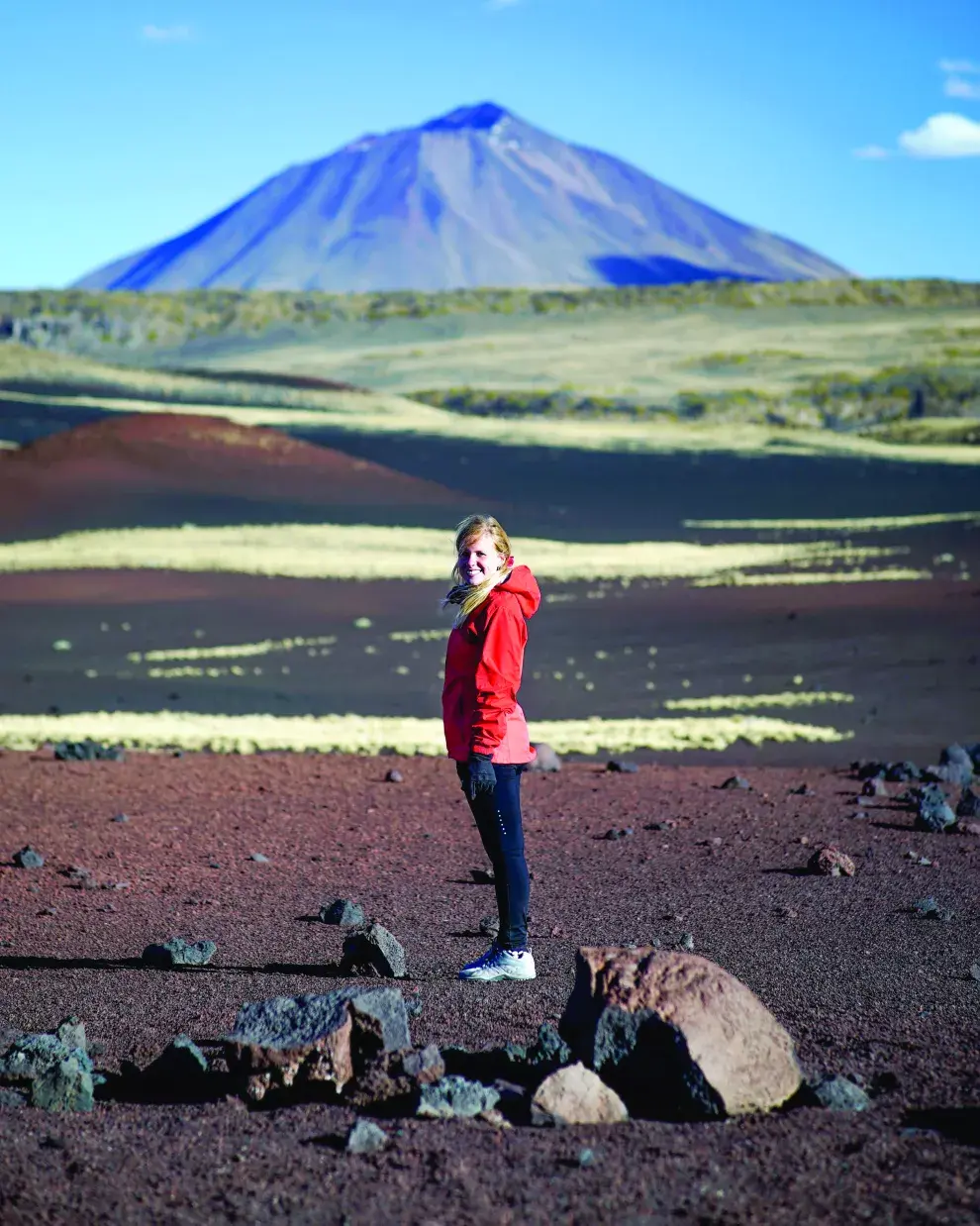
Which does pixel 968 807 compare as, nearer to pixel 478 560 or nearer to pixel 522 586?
pixel 522 586

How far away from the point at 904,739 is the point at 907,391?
45.0 meters

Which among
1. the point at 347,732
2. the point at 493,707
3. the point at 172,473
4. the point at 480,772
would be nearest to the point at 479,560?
the point at 493,707

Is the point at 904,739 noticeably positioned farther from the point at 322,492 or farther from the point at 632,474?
the point at 632,474

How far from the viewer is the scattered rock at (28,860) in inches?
285

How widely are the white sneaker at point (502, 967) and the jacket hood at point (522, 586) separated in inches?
42.4

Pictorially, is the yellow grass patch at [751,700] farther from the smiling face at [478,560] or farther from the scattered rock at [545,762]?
the smiling face at [478,560]

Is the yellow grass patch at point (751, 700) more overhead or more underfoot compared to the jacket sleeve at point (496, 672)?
more underfoot

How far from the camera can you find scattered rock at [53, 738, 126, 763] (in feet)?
33.7

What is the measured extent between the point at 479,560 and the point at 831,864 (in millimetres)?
2752

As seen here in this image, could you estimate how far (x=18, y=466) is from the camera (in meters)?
→ 33.2

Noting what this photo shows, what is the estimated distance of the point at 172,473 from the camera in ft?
111

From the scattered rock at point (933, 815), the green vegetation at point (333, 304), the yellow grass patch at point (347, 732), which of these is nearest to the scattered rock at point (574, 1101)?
the scattered rock at point (933, 815)

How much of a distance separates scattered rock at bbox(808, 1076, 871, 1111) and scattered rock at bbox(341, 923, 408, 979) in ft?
5.88

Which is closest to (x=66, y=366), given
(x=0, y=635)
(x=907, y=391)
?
(x=907, y=391)
